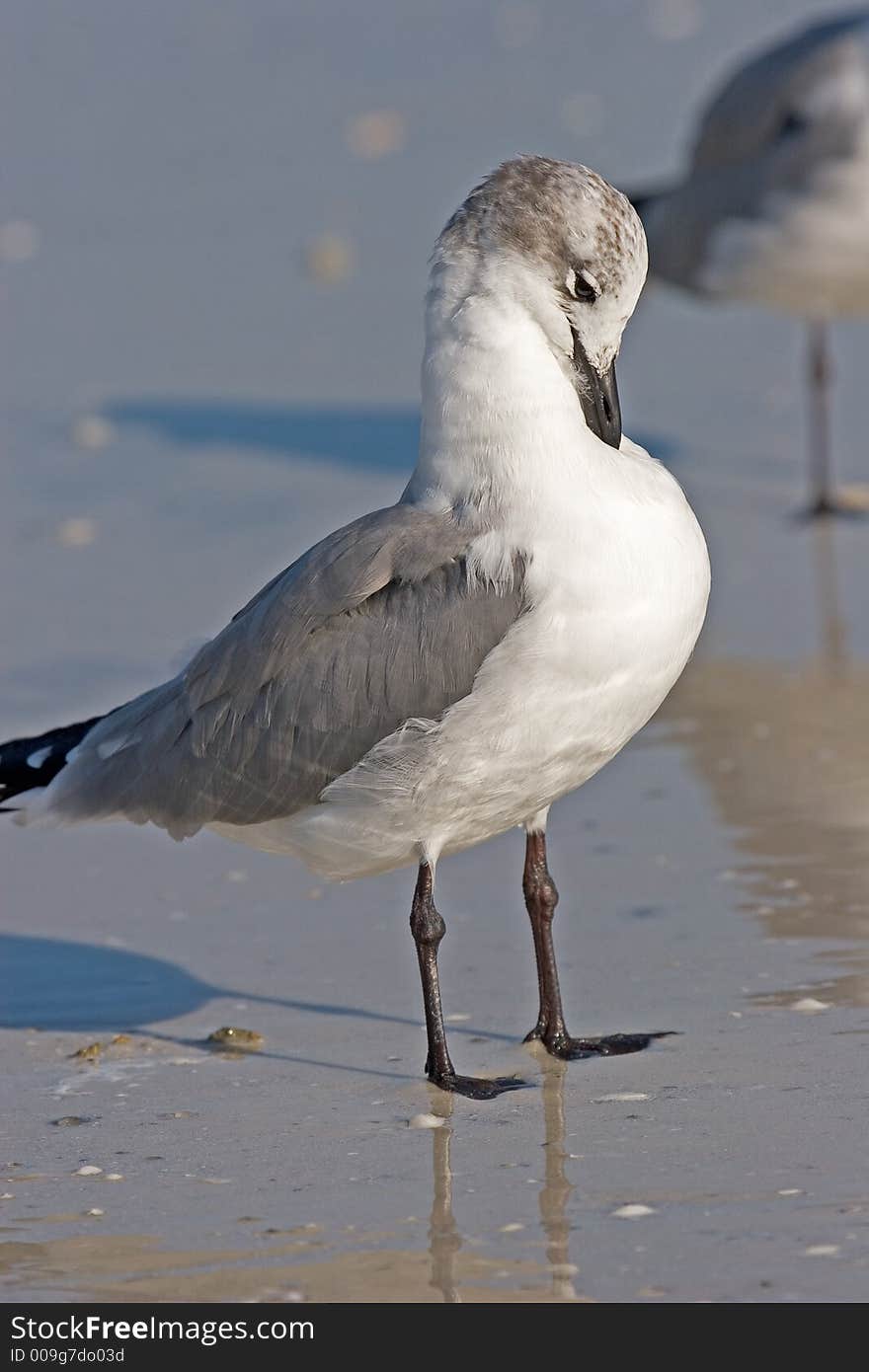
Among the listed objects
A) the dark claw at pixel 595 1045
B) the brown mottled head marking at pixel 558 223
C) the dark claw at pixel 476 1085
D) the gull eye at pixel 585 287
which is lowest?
the dark claw at pixel 476 1085

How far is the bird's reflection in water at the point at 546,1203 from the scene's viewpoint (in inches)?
147

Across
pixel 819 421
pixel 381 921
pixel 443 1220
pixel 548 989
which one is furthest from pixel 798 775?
pixel 819 421

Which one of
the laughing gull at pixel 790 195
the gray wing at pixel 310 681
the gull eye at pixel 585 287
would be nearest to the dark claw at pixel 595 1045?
the gray wing at pixel 310 681

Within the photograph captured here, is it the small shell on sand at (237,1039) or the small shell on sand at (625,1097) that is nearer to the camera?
the small shell on sand at (625,1097)

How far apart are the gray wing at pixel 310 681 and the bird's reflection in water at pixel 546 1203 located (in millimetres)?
724

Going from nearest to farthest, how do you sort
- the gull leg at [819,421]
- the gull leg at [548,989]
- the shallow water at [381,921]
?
the shallow water at [381,921], the gull leg at [548,989], the gull leg at [819,421]

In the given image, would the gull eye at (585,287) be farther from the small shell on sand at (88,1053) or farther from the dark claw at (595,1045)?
the small shell on sand at (88,1053)

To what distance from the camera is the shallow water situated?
3955 mm

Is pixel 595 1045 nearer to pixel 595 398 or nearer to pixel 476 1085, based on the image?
pixel 476 1085

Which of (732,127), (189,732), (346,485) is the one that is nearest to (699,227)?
(732,127)

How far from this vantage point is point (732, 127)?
33.1 feet

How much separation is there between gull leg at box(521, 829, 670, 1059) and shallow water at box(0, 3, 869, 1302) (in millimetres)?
84

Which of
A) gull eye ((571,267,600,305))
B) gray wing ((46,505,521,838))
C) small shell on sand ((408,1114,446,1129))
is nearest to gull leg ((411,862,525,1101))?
small shell on sand ((408,1114,446,1129))

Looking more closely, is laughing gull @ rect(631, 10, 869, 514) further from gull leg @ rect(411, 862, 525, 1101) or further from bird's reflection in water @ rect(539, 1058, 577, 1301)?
bird's reflection in water @ rect(539, 1058, 577, 1301)
